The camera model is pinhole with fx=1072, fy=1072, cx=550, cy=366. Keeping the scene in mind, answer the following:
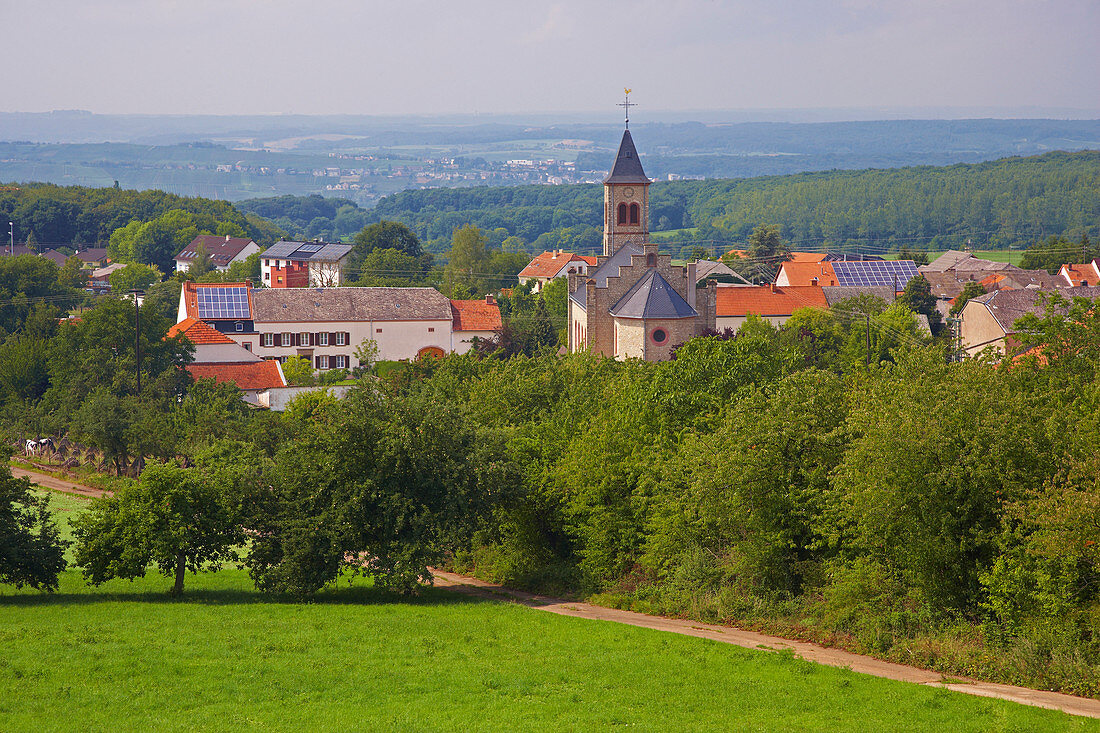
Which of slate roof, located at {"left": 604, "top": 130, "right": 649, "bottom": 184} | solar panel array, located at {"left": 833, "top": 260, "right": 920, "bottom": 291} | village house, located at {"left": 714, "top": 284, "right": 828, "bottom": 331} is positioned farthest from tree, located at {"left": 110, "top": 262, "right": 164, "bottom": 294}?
solar panel array, located at {"left": 833, "top": 260, "right": 920, "bottom": 291}

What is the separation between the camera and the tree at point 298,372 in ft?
217

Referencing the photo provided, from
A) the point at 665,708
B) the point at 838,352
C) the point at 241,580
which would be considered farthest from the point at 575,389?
the point at 838,352

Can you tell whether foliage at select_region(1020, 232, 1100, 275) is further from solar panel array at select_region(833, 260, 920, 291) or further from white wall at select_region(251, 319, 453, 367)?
white wall at select_region(251, 319, 453, 367)

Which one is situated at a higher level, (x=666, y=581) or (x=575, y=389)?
(x=575, y=389)

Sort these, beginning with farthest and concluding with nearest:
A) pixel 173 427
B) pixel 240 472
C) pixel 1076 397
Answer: pixel 173 427 < pixel 240 472 < pixel 1076 397

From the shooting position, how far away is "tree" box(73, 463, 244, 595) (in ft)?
83.1

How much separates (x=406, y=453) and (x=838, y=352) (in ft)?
130

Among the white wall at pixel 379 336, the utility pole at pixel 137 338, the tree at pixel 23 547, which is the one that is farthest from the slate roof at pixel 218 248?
the tree at pixel 23 547

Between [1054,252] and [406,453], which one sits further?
[1054,252]

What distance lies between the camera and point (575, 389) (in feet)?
121

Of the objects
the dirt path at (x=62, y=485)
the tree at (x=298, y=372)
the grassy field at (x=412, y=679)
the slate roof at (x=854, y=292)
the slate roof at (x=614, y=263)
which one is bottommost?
the dirt path at (x=62, y=485)

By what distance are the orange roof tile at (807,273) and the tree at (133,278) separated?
221 feet

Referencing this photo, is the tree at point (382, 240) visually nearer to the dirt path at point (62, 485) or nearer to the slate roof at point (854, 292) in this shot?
the slate roof at point (854, 292)

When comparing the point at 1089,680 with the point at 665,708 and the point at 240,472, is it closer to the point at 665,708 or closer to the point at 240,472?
the point at 665,708
